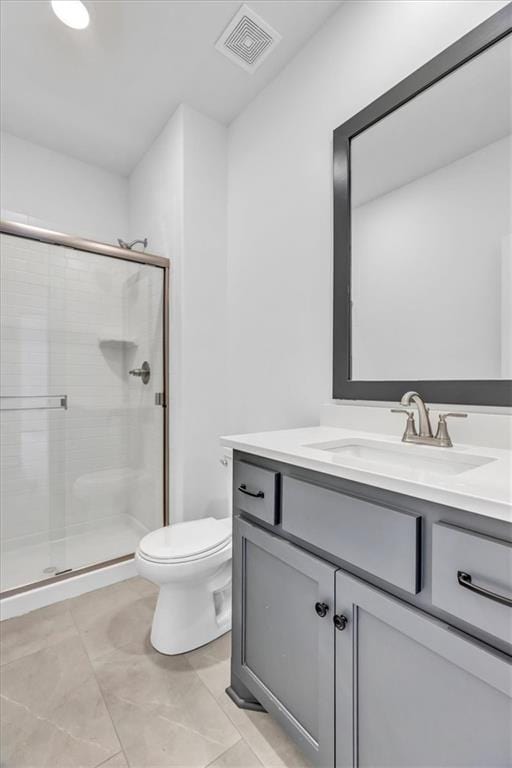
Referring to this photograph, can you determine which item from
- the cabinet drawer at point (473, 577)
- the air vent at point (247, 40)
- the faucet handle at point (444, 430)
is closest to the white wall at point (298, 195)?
the air vent at point (247, 40)

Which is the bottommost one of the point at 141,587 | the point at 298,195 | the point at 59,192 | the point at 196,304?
the point at 141,587

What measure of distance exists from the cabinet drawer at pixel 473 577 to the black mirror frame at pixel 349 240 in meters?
0.57

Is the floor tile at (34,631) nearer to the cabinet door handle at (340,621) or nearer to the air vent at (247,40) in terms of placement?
the cabinet door handle at (340,621)

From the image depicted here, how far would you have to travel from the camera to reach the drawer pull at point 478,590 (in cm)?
56

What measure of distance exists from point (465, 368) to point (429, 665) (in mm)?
781

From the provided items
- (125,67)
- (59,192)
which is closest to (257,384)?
(125,67)

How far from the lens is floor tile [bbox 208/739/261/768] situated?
1013 mm

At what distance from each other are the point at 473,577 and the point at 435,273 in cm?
93

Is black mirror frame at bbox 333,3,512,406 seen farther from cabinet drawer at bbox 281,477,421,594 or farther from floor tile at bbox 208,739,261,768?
floor tile at bbox 208,739,261,768

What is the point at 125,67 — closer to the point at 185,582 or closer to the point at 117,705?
the point at 185,582

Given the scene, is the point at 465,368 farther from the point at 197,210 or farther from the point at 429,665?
the point at 197,210

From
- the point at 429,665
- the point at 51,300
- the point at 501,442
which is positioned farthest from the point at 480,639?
the point at 51,300

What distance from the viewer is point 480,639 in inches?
23.8

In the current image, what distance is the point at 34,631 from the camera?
1587 mm
